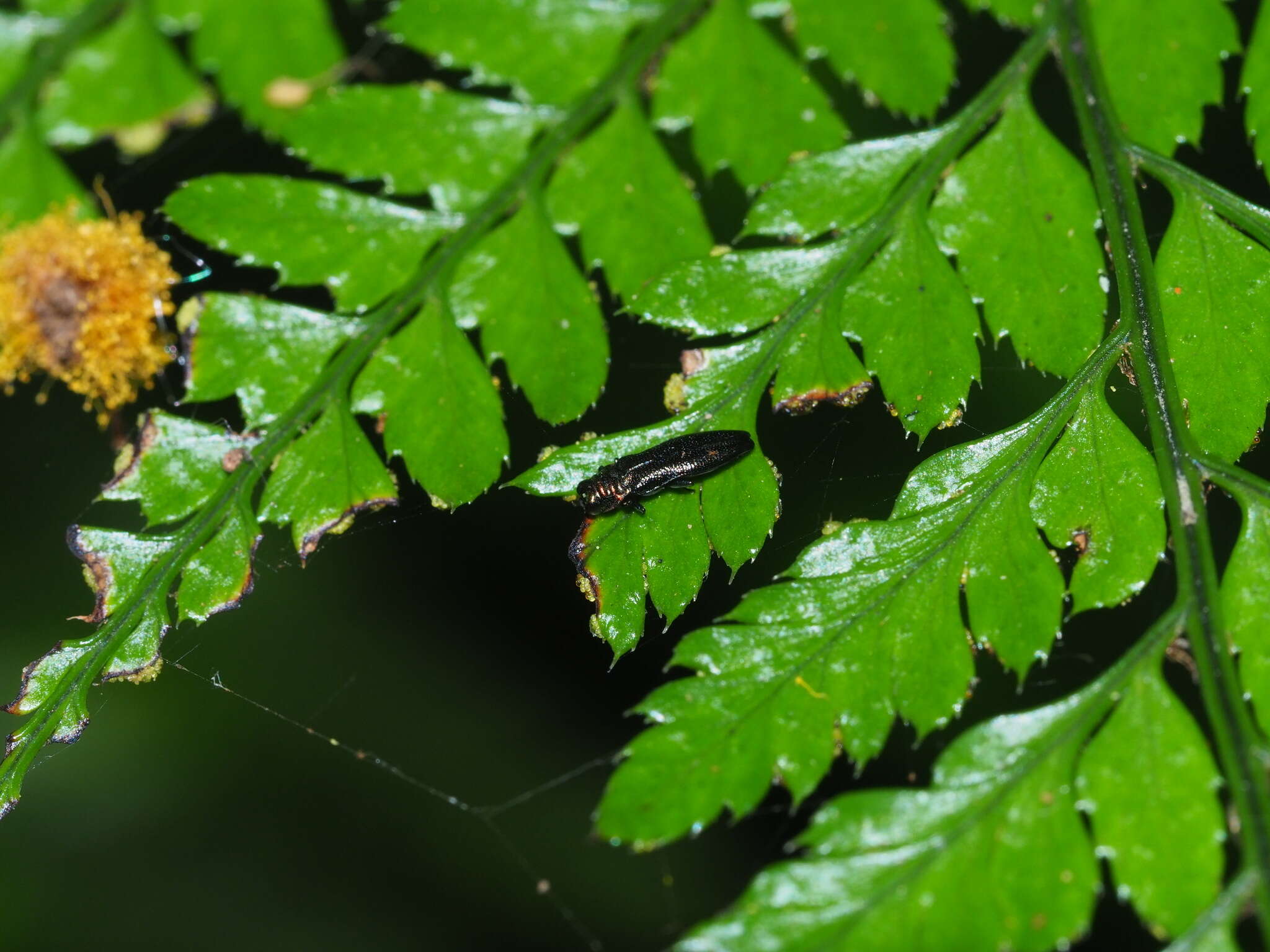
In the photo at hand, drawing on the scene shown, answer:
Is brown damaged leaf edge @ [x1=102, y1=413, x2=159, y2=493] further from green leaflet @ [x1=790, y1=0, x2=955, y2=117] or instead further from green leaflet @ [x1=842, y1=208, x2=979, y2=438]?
green leaflet @ [x1=790, y1=0, x2=955, y2=117]

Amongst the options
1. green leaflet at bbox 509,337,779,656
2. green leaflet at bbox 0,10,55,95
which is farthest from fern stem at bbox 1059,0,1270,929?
green leaflet at bbox 0,10,55,95

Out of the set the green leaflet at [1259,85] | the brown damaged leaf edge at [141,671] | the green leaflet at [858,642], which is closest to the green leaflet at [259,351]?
the brown damaged leaf edge at [141,671]

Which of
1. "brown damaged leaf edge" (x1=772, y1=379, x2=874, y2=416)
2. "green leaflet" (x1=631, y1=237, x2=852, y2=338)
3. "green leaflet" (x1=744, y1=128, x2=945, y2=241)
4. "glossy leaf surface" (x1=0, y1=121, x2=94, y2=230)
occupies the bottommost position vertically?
"brown damaged leaf edge" (x1=772, y1=379, x2=874, y2=416)

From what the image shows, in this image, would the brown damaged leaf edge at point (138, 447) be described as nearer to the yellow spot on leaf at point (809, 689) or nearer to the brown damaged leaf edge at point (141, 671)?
the brown damaged leaf edge at point (141, 671)

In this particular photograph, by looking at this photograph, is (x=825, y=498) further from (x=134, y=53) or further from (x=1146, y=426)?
(x=134, y=53)

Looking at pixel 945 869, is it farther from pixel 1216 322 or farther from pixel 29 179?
pixel 29 179
